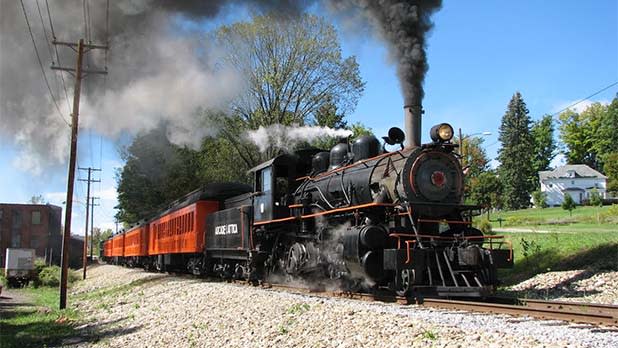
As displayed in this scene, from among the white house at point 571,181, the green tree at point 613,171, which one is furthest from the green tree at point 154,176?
the white house at point 571,181

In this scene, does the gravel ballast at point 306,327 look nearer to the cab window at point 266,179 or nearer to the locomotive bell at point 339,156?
the cab window at point 266,179

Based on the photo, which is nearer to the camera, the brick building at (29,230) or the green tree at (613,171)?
the green tree at (613,171)

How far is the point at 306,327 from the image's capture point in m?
7.88

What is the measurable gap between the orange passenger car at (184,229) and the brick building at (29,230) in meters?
45.6

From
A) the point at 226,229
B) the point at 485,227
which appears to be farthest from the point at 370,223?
the point at 485,227

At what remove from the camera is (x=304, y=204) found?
13.4m

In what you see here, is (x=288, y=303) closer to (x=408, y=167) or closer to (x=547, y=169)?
(x=408, y=167)

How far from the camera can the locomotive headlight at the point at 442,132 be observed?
36.6 feet

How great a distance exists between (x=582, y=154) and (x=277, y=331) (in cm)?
8868

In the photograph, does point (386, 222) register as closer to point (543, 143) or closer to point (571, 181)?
point (571, 181)

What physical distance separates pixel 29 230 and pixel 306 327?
70.4 m

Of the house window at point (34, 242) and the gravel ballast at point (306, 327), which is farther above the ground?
the house window at point (34, 242)

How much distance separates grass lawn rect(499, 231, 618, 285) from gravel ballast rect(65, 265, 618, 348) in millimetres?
6655

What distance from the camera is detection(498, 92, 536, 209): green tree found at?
250 feet
